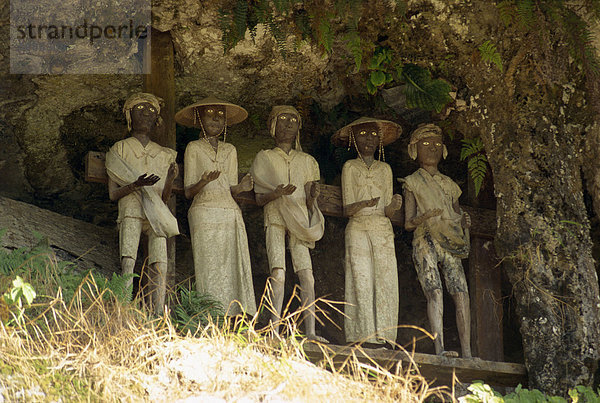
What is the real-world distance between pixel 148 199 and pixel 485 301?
11.4ft

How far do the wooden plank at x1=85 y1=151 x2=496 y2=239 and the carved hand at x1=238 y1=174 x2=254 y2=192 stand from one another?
0.28m

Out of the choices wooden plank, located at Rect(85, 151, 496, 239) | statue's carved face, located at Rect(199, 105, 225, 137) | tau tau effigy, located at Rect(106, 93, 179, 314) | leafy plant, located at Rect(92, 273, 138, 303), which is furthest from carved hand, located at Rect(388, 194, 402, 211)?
leafy plant, located at Rect(92, 273, 138, 303)

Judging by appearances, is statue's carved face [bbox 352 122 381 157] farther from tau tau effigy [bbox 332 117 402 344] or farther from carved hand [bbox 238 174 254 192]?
carved hand [bbox 238 174 254 192]

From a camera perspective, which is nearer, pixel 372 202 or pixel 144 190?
pixel 144 190

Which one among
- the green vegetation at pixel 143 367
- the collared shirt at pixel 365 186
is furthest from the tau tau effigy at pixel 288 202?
the green vegetation at pixel 143 367

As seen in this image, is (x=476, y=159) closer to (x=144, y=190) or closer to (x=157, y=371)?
(x=144, y=190)

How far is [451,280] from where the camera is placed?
31.3 feet

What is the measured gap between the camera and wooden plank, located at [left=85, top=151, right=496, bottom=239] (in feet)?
30.1

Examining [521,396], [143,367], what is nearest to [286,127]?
[521,396]

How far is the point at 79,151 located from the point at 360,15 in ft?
12.6

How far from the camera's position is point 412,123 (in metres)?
11.0

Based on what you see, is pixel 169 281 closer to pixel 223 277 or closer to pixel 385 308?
pixel 223 277

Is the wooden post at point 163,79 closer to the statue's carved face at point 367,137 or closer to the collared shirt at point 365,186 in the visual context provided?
the collared shirt at point 365,186

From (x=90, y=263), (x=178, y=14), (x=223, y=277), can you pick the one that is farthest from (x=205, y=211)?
(x=178, y=14)
